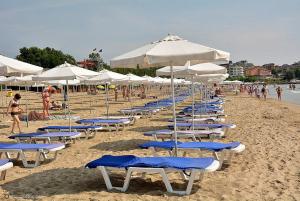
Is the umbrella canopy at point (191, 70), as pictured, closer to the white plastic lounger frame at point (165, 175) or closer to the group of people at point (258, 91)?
the white plastic lounger frame at point (165, 175)

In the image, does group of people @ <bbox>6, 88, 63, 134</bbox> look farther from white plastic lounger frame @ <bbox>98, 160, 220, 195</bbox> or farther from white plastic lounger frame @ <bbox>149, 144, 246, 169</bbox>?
white plastic lounger frame @ <bbox>98, 160, 220, 195</bbox>

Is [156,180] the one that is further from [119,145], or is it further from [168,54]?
[119,145]

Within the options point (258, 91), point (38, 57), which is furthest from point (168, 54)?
point (38, 57)

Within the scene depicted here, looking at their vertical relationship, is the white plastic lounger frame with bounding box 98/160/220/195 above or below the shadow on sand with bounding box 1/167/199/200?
above

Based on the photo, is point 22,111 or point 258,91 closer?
point 22,111

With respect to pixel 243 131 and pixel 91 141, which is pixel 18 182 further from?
pixel 243 131

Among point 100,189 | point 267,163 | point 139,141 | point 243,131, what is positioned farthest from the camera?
point 243,131

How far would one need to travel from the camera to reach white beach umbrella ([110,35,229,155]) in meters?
6.99

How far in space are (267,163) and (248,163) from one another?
14.3 inches

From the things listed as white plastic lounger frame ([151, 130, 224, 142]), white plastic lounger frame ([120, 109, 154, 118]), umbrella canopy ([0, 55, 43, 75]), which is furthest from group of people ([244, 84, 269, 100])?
umbrella canopy ([0, 55, 43, 75])

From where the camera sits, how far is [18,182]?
22.6ft

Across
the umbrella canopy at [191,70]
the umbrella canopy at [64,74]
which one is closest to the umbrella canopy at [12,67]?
the umbrella canopy at [64,74]

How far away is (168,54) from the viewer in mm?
6977

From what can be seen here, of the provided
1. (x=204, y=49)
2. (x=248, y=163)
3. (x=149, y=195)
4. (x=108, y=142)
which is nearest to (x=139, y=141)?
(x=108, y=142)
